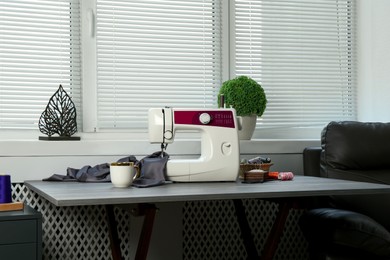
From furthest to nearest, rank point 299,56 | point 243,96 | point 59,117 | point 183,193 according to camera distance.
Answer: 1. point 299,56
2. point 243,96
3. point 59,117
4. point 183,193

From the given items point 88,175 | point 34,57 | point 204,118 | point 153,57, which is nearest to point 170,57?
point 153,57

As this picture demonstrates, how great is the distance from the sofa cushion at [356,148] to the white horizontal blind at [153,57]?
0.76m

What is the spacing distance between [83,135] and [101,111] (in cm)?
16

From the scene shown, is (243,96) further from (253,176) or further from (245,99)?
(253,176)

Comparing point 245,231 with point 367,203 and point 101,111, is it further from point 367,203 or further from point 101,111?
point 101,111

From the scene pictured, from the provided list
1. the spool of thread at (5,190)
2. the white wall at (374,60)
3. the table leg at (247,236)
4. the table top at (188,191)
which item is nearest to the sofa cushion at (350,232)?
the table top at (188,191)

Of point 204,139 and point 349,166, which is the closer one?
point 204,139

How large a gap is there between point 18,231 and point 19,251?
0.07 metres

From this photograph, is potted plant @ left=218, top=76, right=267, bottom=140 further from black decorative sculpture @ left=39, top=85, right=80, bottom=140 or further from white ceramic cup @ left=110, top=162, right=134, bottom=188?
white ceramic cup @ left=110, top=162, right=134, bottom=188

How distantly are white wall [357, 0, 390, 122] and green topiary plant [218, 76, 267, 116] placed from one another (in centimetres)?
83

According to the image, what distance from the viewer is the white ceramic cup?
2344mm

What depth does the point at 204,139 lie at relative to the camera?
2.68 metres

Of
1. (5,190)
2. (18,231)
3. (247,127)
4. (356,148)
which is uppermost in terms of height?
(247,127)

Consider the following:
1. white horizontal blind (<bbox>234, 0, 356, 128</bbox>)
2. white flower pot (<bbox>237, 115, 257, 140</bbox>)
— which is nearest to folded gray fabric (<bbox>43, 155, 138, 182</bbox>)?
white flower pot (<bbox>237, 115, 257, 140</bbox>)
